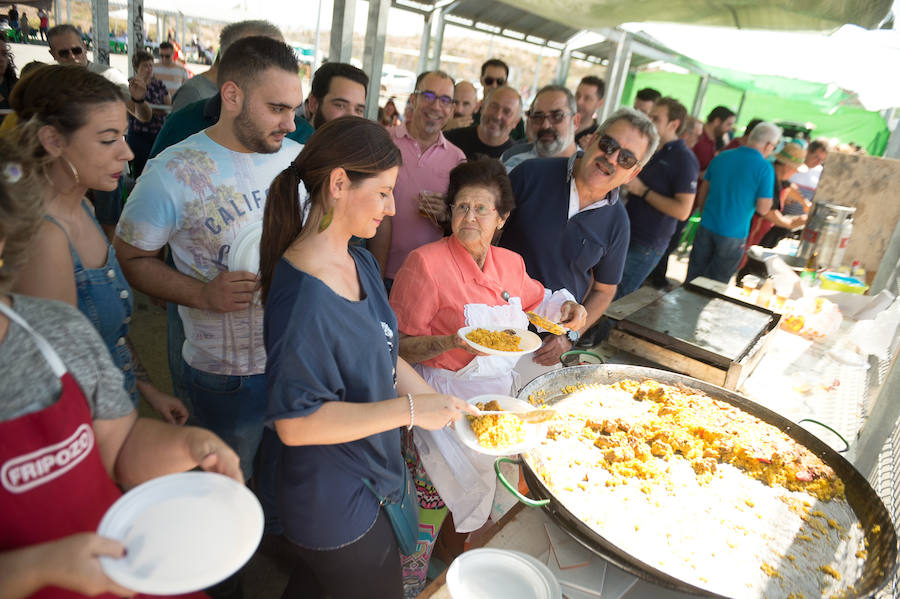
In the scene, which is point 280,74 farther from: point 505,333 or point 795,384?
point 795,384

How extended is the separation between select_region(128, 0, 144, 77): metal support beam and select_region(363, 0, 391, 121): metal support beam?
2675 mm

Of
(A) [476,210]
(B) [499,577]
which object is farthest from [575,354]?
(B) [499,577]

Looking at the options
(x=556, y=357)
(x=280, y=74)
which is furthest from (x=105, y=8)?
(x=556, y=357)

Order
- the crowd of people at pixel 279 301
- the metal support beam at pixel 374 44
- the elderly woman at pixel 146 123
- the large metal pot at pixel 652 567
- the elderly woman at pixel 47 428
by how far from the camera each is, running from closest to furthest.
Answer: the elderly woman at pixel 47 428
the crowd of people at pixel 279 301
the large metal pot at pixel 652 567
the metal support beam at pixel 374 44
the elderly woman at pixel 146 123

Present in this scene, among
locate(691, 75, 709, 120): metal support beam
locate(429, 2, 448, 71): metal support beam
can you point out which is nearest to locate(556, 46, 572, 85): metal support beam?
locate(429, 2, 448, 71): metal support beam

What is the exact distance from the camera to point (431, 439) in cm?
192

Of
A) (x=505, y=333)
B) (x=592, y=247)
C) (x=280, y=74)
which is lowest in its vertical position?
(x=505, y=333)

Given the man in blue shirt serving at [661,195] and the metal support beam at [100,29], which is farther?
the metal support beam at [100,29]

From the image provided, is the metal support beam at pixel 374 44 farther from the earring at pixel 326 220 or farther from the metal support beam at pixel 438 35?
the earring at pixel 326 220

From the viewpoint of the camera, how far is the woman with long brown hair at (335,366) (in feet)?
4.32

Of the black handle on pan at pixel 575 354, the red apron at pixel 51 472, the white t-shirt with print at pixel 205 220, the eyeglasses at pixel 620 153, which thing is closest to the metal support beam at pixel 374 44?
the eyeglasses at pixel 620 153

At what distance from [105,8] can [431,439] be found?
18.7ft

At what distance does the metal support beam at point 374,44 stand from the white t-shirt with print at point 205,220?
10.0 ft

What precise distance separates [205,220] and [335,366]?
900mm
